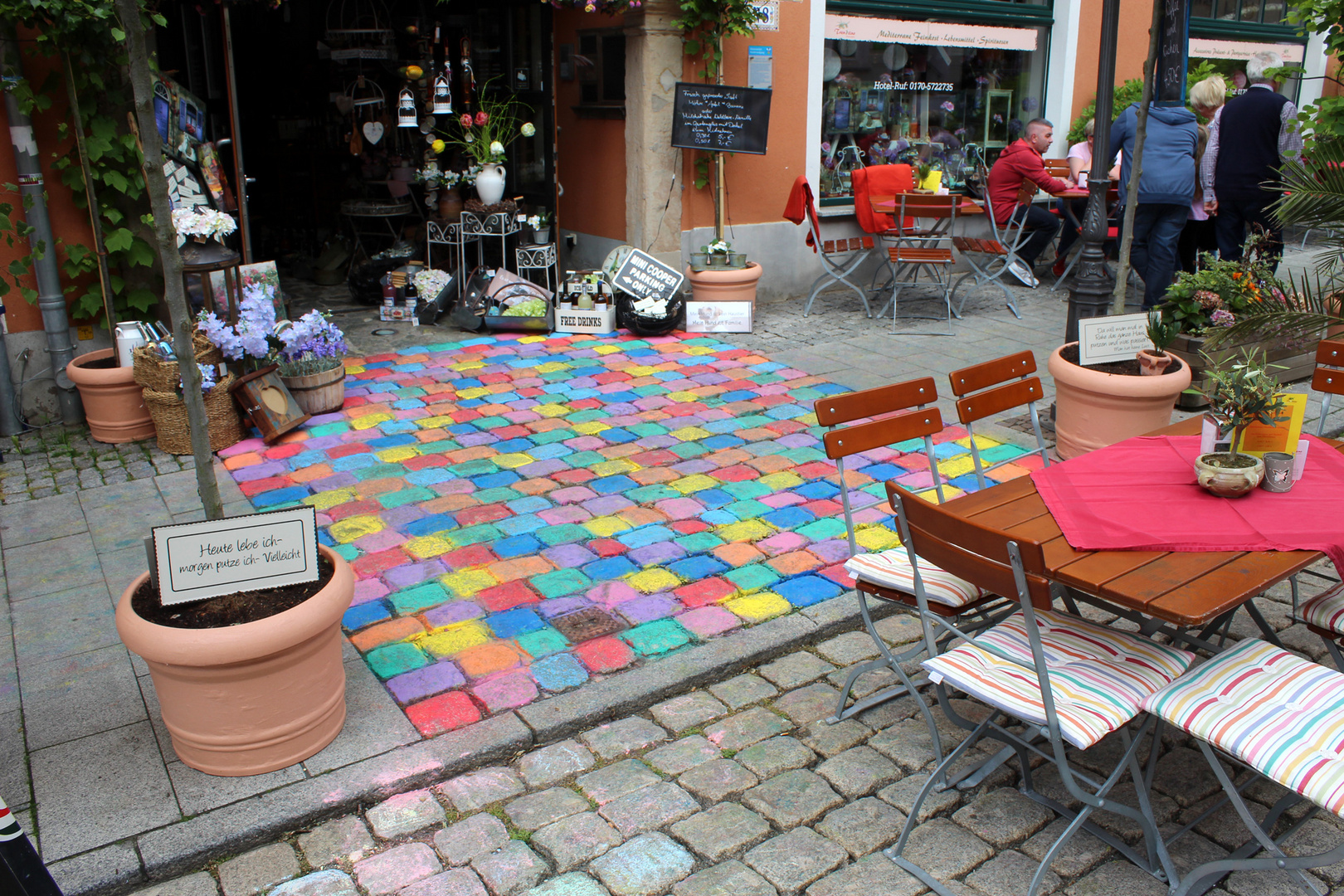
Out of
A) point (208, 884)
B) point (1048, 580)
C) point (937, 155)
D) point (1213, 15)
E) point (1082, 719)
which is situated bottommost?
point (208, 884)

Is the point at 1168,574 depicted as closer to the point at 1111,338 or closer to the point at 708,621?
the point at 708,621

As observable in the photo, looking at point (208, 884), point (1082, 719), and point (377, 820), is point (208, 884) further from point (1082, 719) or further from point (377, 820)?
point (1082, 719)

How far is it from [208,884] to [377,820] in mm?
423

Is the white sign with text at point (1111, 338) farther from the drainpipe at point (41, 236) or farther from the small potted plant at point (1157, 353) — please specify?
the drainpipe at point (41, 236)

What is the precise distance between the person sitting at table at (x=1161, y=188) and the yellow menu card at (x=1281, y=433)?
174 inches

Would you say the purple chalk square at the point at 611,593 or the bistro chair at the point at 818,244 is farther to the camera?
the bistro chair at the point at 818,244

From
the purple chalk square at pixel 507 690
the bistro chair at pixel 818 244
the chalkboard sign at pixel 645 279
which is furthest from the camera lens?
the bistro chair at pixel 818 244

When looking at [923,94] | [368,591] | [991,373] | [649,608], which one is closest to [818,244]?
[923,94]

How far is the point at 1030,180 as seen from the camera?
9023 millimetres

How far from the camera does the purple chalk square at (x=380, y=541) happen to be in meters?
4.37

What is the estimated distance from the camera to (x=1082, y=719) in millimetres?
2400

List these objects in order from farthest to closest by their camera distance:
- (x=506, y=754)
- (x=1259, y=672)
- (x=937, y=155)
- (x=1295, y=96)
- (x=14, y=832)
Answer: (x=1295, y=96) → (x=937, y=155) → (x=506, y=754) → (x=1259, y=672) → (x=14, y=832)

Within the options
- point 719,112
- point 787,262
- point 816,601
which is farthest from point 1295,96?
point 816,601

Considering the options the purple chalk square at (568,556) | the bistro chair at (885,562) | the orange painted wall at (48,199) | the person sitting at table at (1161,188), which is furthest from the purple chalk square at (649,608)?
the person sitting at table at (1161,188)
